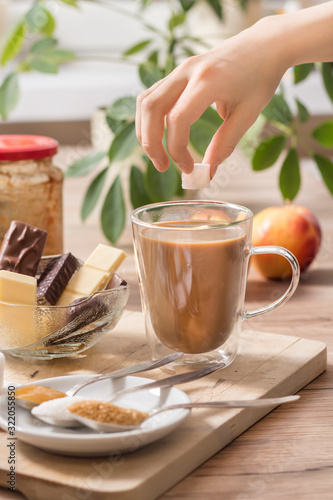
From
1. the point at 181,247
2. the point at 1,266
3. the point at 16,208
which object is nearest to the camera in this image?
the point at 181,247

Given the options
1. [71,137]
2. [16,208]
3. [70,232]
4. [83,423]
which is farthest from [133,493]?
[71,137]

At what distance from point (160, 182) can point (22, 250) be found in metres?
0.46

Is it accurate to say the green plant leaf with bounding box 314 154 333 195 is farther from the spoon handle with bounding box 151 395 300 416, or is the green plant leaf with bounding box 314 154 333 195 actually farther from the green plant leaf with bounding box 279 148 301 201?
the spoon handle with bounding box 151 395 300 416

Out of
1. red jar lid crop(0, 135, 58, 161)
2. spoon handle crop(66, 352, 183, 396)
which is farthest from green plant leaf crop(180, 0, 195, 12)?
spoon handle crop(66, 352, 183, 396)

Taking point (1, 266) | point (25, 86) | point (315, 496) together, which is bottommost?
point (315, 496)

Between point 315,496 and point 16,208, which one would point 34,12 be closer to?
point 16,208

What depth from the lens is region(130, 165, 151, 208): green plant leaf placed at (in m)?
1.48

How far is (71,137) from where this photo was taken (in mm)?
3283

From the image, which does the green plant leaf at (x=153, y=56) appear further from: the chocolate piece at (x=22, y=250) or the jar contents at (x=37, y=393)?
the jar contents at (x=37, y=393)

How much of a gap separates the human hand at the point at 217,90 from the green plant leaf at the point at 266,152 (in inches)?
22.3

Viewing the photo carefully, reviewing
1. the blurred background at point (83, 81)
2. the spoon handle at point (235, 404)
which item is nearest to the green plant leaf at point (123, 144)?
the spoon handle at point (235, 404)

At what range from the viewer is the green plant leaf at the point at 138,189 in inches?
58.3

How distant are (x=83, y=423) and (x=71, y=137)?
2686mm

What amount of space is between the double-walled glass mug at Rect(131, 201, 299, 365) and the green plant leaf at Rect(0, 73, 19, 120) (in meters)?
0.68
